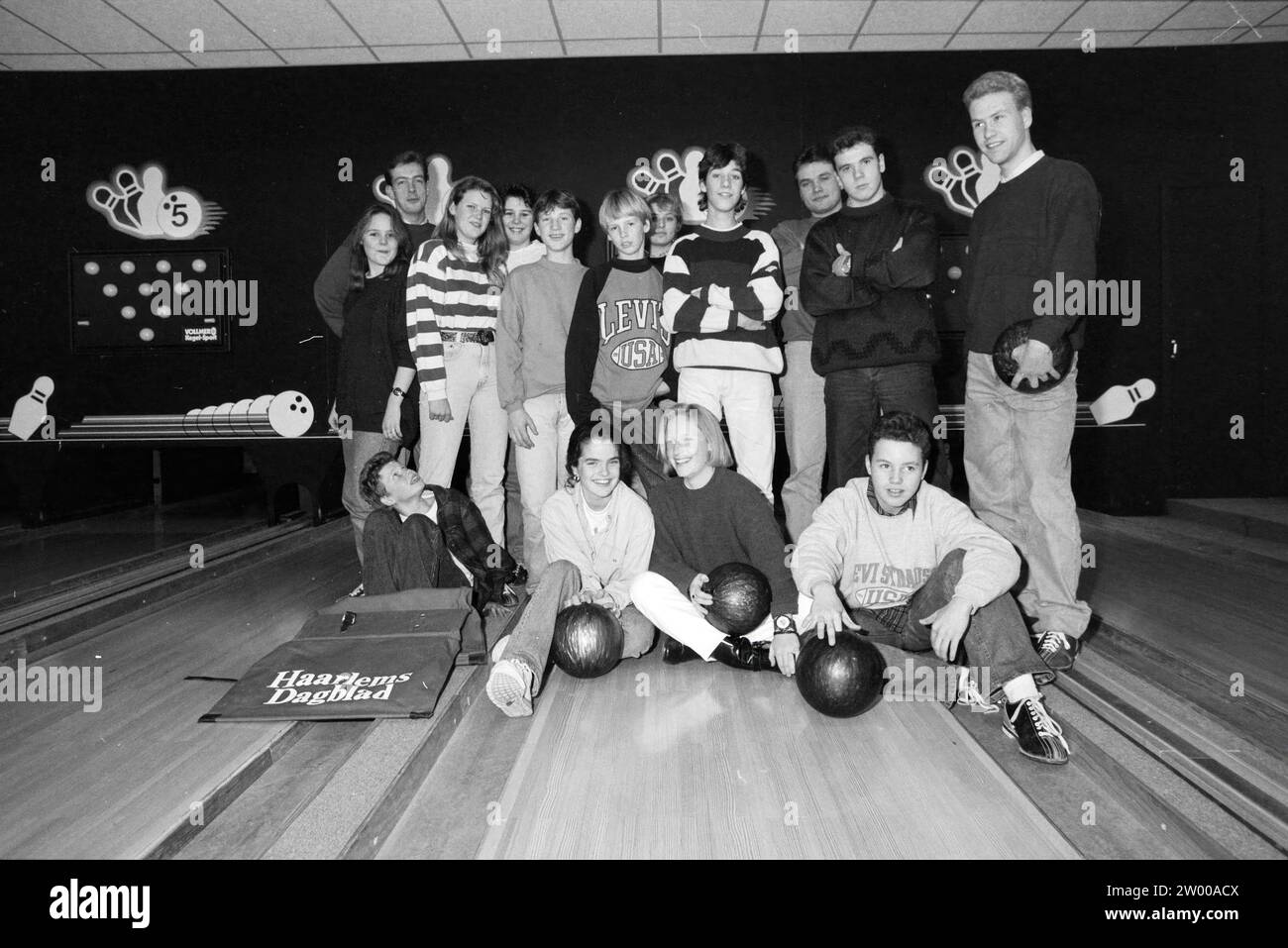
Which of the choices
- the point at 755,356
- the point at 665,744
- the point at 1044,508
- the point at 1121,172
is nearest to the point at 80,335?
the point at 755,356

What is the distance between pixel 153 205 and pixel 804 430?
193 inches

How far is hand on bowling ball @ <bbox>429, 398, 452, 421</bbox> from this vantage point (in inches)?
124

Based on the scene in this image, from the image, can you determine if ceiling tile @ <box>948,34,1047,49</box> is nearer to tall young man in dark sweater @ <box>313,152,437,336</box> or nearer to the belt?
tall young man in dark sweater @ <box>313,152,437,336</box>

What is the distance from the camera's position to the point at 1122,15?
502cm

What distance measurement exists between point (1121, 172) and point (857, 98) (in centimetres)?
176

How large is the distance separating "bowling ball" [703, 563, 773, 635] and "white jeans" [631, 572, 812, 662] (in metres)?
0.04

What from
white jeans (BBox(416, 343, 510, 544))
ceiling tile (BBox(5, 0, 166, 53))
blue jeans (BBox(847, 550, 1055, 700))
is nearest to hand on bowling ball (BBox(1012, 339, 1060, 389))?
blue jeans (BBox(847, 550, 1055, 700))

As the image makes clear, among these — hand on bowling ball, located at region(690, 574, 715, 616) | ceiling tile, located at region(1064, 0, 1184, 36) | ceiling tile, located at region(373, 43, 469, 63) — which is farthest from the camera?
ceiling tile, located at region(373, 43, 469, 63)

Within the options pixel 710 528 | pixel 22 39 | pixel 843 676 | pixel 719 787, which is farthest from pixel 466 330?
pixel 22 39

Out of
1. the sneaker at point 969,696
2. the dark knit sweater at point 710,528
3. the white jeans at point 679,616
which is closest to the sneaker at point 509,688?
the white jeans at point 679,616

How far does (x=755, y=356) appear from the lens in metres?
2.93

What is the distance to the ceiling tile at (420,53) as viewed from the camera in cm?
536

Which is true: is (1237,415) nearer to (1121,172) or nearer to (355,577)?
(1121,172)

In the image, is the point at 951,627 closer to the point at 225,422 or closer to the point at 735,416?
the point at 735,416
